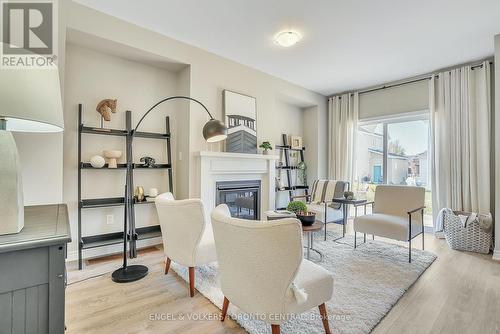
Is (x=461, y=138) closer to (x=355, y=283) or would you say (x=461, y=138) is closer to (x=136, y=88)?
(x=355, y=283)

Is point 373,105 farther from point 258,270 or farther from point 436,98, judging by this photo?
point 258,270

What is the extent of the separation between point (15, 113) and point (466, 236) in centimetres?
452

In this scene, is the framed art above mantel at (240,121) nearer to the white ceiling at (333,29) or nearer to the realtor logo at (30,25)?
the white ceiling at (333,29)

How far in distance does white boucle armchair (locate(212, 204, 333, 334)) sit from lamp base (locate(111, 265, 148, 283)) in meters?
1.29

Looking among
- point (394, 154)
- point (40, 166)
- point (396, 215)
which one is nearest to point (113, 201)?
point (40, 166)

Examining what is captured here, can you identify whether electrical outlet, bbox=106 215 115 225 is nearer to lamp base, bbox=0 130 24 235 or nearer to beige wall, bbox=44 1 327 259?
beige wall, bbox=44 1 327 259

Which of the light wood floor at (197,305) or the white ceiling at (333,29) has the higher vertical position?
the white ceiling at (333,29)

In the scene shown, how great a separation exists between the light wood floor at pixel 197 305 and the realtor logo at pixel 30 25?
194 centimetres

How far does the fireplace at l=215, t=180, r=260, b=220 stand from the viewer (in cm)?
359

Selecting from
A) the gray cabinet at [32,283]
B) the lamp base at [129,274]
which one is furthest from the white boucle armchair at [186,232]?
the gray cabinet at [32,283]

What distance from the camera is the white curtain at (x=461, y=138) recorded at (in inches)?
137

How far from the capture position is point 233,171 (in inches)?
144

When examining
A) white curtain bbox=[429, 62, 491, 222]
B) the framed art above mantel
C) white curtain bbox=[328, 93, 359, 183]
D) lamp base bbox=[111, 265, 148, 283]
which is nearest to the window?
white curtain bbox=[328, 93, 359, 183]

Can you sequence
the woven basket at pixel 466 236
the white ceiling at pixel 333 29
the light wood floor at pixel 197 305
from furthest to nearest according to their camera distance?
the woven basket at pixel 466 236 < the white ceiling at pixel 333 29 < the light wood floor at pixel 197 305
